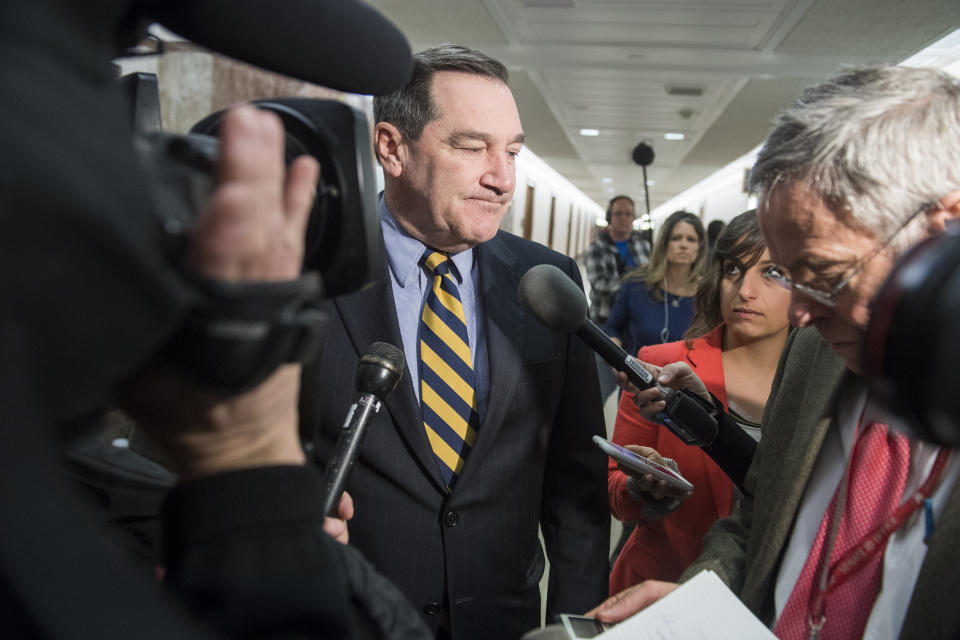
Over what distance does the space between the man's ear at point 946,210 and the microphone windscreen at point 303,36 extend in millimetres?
701

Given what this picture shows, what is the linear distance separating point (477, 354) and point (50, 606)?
3.85 ft

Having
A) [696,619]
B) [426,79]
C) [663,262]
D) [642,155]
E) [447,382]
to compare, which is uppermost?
[642,155]

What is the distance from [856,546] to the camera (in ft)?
3.36

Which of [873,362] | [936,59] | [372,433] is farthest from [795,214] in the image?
[936,59]

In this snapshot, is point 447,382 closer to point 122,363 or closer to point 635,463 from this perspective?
point 635,463

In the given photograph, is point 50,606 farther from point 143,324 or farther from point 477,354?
point 477,354

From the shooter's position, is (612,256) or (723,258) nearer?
(723,258)

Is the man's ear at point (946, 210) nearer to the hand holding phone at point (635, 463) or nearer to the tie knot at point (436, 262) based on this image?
the hand holding phone at point (635, 463)

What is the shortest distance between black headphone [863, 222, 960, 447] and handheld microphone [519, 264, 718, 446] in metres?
0.67

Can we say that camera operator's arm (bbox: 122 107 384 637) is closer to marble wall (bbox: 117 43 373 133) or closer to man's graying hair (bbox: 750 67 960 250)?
man's graying hair (bbox: 750 67 960 250)

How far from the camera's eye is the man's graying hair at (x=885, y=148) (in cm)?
86

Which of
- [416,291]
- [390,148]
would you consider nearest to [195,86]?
[390,148]

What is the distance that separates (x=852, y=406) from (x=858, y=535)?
234mm

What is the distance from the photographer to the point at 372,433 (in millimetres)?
1292
